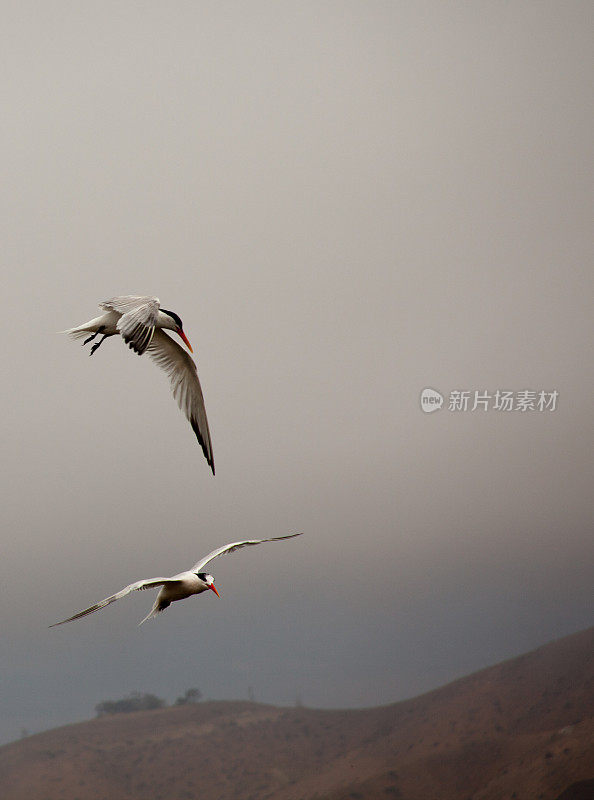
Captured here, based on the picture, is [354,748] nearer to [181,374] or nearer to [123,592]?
[181,374]

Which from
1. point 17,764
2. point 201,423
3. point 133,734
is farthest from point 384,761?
point 201,423

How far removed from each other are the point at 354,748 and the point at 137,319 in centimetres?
8214

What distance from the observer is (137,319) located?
16750 millimetres

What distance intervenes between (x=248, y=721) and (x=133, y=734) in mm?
11591

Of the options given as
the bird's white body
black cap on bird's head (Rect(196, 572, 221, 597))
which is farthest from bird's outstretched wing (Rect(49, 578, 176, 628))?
the bird's white body

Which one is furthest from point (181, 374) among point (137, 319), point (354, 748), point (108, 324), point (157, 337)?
point (354, 748)

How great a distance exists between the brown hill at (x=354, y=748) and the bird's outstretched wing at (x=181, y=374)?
61.8 meters

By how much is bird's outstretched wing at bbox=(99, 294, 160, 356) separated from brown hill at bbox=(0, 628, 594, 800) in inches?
2601

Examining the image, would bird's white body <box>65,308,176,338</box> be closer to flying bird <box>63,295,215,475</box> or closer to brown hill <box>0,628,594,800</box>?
flying bird <box>63,295,215,475</box>

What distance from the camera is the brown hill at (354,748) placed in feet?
260

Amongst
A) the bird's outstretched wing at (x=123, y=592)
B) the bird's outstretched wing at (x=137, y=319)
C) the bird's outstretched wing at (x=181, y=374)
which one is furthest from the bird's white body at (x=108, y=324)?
the bird's outstretched wing at (x=123, y=592)

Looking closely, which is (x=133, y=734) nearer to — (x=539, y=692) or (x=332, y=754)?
(x=332, y=754)

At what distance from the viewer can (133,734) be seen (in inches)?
3720

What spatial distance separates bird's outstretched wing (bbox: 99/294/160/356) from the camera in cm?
1616
